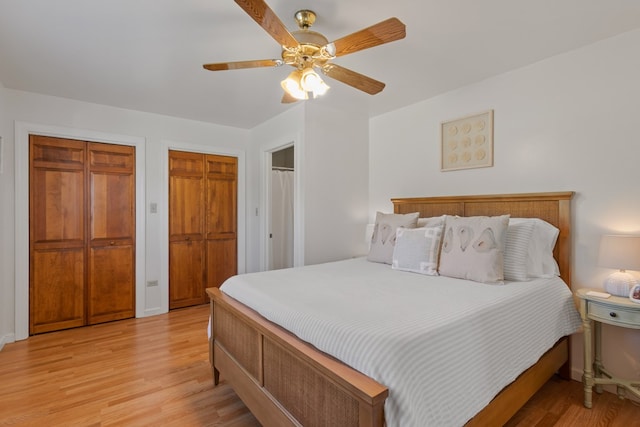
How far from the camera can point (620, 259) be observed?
1876mm

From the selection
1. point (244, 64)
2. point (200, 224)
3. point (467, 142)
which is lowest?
point (200, 224)

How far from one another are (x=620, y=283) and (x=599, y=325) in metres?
0.37

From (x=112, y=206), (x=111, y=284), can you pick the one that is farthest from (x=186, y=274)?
(x=112, y=206)

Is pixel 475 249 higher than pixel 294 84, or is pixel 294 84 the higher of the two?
pixel 294 84

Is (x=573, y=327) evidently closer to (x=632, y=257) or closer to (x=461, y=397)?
(x=632, y=257)

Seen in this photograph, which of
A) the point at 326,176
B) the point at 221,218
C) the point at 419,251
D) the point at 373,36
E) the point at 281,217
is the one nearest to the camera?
the point at 373,36

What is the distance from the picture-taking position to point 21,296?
3.01 metres

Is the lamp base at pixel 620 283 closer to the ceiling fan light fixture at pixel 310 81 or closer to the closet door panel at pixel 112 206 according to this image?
the ceiling fan light fixture at pixel 310 81

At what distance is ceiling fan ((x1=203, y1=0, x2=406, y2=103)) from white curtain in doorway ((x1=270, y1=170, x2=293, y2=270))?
2509 millimetres

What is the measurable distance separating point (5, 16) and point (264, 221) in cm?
286

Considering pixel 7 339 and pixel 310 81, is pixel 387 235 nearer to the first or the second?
pixel 310 81

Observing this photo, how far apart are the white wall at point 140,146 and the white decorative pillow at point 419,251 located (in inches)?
100

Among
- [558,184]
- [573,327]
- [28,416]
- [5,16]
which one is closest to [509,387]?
[573,327]

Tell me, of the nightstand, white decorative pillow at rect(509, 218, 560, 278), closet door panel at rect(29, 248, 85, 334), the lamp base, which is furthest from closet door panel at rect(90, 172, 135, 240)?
the lamp base
